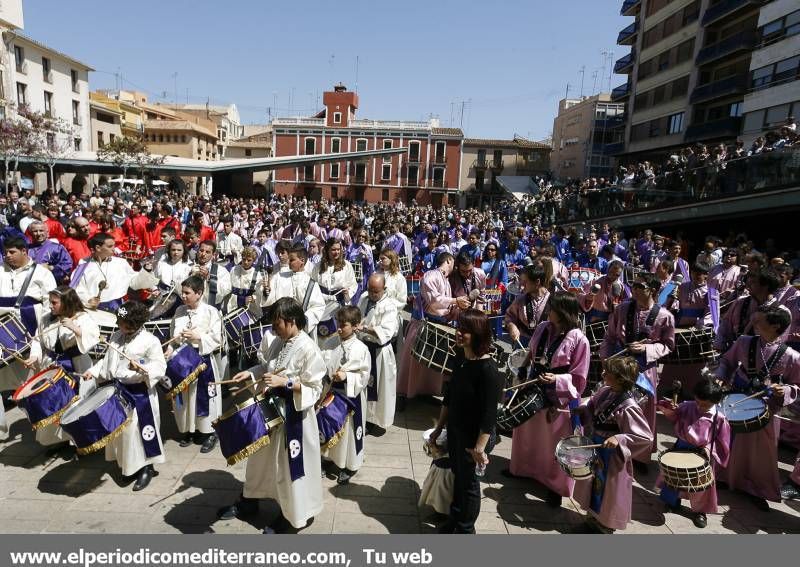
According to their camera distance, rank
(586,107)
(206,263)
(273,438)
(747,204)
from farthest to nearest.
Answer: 1. (586,107)
2. (747,204)
3. (206,263)
4. (273,438)

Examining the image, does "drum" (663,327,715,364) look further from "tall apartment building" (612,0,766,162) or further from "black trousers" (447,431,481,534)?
"tall apartment building" (612,0,766,162)

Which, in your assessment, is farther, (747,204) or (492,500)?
(747,204)

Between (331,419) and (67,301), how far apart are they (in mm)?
2781

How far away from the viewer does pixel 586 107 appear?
44781 millimetres

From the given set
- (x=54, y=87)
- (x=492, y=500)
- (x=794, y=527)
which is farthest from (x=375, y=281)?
(x=54, y=87)

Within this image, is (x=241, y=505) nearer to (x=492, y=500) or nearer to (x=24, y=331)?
(x=492, y=500)

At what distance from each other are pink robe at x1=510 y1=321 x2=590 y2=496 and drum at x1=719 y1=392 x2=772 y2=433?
1.34m

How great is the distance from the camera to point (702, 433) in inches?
160

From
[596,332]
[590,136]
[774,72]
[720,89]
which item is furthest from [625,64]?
[596,332]

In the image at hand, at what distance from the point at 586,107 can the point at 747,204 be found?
3500 cm

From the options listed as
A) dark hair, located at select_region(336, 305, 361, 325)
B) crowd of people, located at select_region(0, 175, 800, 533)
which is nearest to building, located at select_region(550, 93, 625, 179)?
crowd of people, located at select_region(0, 175, 800, 533)

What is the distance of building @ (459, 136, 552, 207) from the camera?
55.3 m

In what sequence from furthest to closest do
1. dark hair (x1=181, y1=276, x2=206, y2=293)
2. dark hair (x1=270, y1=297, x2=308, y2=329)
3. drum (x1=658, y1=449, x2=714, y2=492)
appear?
dark hair (x1=181, y1=276, x2=206, y2=293)
drum (x1=658, y1=449, x2=714, y2=492)
dark hair (x1=270, y1=297, x2=308, y2=329)

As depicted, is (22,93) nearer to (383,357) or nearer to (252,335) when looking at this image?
Result: (252,335)
